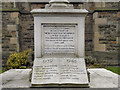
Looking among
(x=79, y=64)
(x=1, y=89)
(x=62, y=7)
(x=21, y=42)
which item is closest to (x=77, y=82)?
(x=79, y=64)

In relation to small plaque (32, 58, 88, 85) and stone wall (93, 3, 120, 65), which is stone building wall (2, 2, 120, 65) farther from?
small plaque (32, 58, 88, 85)

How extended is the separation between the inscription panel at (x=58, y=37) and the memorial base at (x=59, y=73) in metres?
0.39

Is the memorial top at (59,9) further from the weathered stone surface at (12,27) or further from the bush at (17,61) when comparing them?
the weathered stone surface at (12,27)

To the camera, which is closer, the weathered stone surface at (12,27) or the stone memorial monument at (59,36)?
the stone memorial monument at (59,36)

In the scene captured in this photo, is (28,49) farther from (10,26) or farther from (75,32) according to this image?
(75,32)

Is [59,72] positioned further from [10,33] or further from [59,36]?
[10,33]

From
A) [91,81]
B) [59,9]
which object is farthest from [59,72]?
[59,9]

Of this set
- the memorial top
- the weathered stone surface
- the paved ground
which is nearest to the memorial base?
the paved ground

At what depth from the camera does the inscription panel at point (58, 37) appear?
154 inches

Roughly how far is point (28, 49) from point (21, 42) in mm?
766

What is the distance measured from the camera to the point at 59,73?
11.3ft

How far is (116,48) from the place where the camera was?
359 inches

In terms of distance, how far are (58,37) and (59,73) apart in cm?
110

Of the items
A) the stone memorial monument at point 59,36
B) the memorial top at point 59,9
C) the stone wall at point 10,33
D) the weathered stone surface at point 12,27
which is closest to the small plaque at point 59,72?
the stone memorial monument at point 59,36
